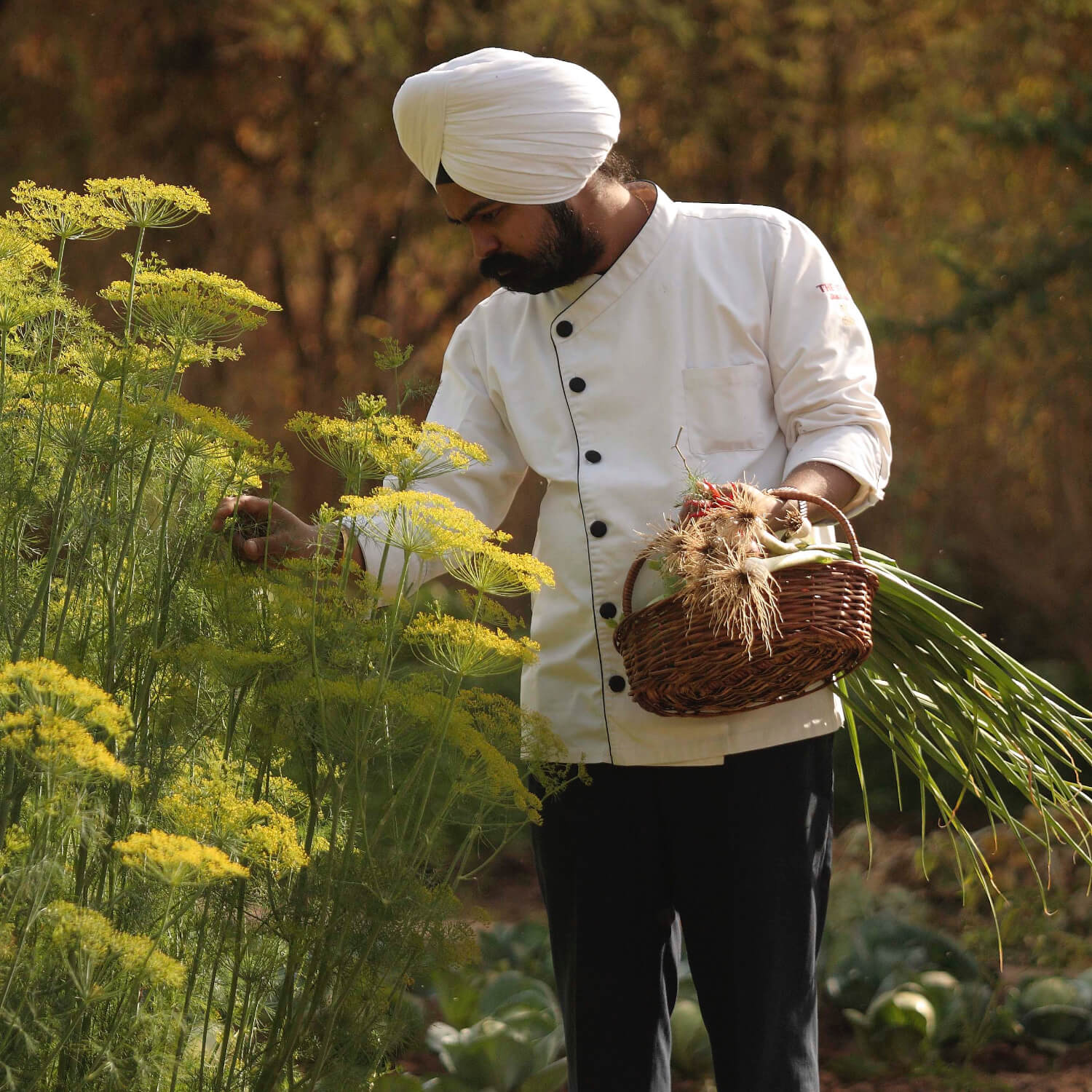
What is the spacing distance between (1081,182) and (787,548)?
4.65 metres

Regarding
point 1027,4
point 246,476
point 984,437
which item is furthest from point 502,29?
point 246,476

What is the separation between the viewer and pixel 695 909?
82.3 inches

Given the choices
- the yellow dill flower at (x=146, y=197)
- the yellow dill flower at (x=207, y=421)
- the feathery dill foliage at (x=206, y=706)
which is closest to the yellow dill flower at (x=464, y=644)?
the feathery dill foliage at (x=206, y=706)

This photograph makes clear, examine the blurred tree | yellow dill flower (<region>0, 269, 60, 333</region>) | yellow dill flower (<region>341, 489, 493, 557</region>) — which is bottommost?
yellow dill flower (<region>341, 489, 493, 557</region>)

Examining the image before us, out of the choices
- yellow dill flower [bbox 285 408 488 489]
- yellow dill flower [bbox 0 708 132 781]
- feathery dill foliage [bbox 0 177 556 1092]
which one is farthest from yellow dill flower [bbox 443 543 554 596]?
yellow dill flower [bbox 0 708 132 781]

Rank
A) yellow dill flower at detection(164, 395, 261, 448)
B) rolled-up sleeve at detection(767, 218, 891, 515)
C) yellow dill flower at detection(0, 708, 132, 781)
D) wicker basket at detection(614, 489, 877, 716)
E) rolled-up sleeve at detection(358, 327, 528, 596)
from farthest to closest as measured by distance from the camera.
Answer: rolled-up sleeve at detection(358, 327, 528, 596)
rolled-up sleeve at detection(767, 218, 891, 515)
wicker basket at detection(614, 489, 877, 716)
yellow dill flower at detection(164, 395, 261, 448)
yellow dill flower at detection(0, 708, 132, 781)

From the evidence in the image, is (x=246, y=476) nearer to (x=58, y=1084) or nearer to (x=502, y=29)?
(x=58, y=1084)

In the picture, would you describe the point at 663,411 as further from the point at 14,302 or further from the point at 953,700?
the point at 14,302

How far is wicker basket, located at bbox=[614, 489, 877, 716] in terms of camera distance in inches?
67.3

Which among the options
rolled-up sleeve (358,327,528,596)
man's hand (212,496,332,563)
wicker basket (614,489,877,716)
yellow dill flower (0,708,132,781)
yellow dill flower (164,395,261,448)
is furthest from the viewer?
rolled-up sleeve (358,327,528,596)

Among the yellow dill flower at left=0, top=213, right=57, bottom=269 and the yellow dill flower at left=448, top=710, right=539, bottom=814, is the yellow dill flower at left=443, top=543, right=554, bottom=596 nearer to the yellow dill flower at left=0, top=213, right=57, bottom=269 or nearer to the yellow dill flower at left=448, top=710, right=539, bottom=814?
the yellow dill flower at left=448, top=710, right=539, bottom=814

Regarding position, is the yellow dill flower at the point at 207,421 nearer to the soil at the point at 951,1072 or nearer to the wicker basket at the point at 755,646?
the wicker basket at the point at 755,646

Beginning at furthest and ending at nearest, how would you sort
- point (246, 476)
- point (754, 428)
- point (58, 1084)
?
point (754, 428) < point (246, 476) < point (58, 1084)

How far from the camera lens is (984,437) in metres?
5.96
